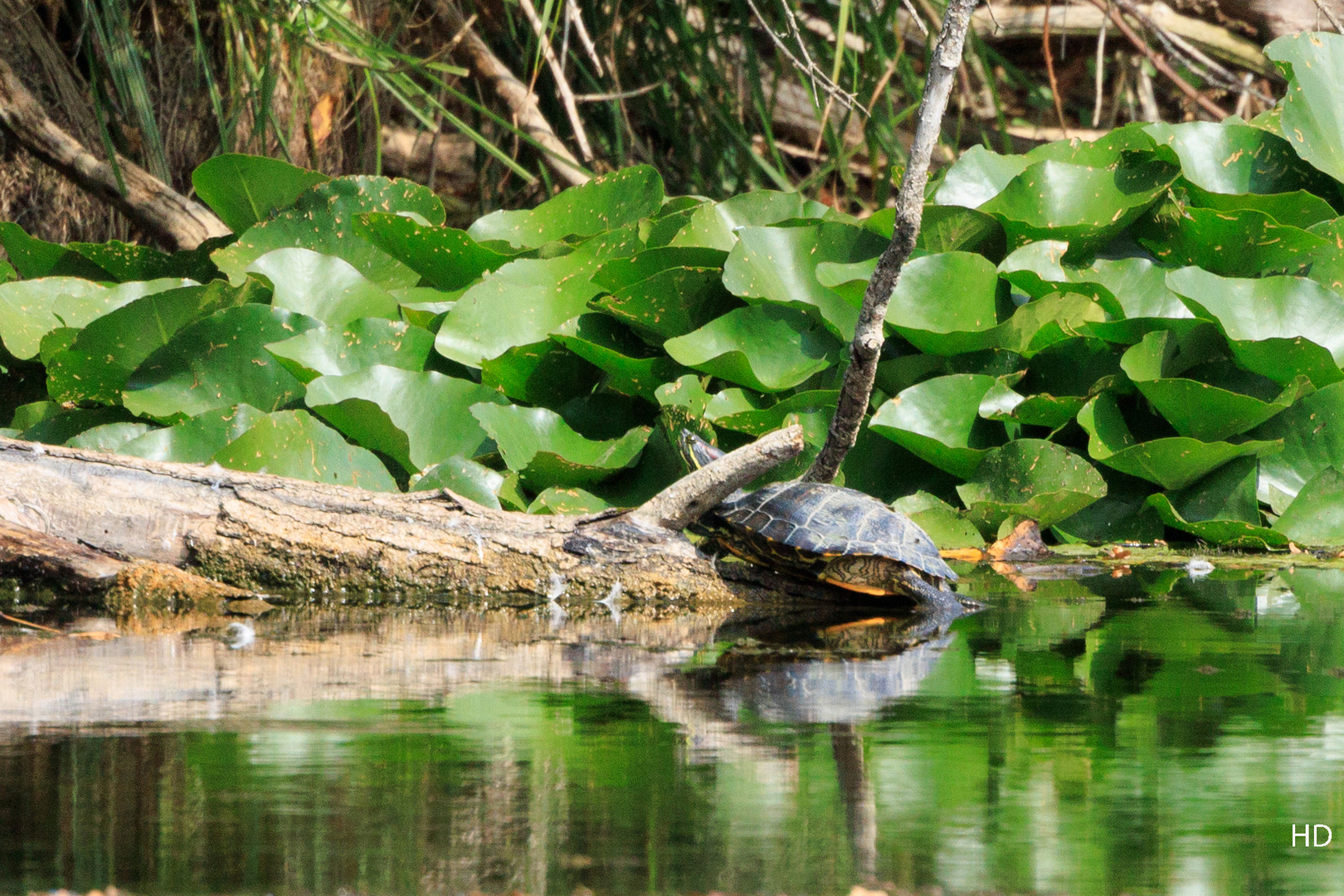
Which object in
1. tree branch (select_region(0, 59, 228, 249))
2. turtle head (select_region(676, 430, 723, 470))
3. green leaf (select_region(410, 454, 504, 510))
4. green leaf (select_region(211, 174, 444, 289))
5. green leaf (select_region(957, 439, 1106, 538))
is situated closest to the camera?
turtle head (select_region(676, 430, 723, 470))

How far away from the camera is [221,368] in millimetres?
3291

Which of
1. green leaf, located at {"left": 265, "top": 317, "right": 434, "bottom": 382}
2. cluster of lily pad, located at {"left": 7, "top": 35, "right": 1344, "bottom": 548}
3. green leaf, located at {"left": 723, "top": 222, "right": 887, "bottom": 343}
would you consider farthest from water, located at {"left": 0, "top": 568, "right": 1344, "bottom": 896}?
green leaf, located at {"left": 723, "top": 222, "right": 887, "bottom": 343}

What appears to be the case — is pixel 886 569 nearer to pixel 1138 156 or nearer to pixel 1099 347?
pixel 1099 347

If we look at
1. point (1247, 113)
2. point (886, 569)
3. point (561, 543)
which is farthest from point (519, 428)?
point (1247, 113)

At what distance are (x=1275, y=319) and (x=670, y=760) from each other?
99.0 inches

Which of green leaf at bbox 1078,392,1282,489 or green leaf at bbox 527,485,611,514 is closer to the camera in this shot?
green leaf at bbox 527,485,611,514

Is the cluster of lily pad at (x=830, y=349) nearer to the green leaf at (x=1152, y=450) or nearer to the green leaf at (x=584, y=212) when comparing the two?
the green leaf at (x=1152, y=450)

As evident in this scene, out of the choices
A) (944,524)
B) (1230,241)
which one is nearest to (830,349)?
(944,524)

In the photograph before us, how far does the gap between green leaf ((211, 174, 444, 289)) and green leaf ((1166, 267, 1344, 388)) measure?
2.13m

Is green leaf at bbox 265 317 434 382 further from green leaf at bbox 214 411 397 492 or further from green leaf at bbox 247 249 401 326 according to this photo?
green leaf at bbox 214 411 397 492

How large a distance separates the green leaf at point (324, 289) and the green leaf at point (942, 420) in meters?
1.34

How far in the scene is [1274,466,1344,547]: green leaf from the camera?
3.20m

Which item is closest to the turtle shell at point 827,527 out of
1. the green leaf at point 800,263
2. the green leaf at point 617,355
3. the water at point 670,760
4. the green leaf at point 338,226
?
the water at point 670,760

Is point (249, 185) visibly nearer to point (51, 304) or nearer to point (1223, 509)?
point (51, 304)
